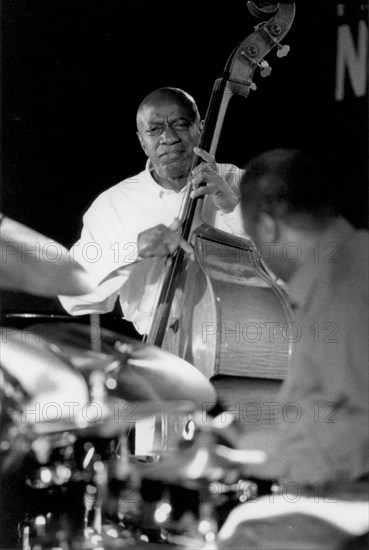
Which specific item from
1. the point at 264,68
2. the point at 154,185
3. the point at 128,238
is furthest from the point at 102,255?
the point at 264,68

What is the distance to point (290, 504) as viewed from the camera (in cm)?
174

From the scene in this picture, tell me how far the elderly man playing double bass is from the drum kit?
0.12m

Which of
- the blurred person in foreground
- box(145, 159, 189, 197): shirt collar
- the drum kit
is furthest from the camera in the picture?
box(145, 159, 189, 197): shirt collar

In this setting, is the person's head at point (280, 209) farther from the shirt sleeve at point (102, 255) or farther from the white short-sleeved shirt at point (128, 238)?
the shirt sleeve at point (102, 255)

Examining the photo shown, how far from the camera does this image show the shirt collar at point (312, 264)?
1.84m

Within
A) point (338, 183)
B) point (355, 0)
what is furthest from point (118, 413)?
point (355, 0)

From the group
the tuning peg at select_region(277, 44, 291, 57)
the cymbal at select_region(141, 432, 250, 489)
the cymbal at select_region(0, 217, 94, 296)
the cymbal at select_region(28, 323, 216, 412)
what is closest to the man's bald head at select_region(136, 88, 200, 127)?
the tuning peg at select_region(277, 44, 291, 57)

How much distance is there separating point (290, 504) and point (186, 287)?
54 centimetres

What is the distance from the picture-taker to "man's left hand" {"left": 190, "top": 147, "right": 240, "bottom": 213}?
1.79 metres

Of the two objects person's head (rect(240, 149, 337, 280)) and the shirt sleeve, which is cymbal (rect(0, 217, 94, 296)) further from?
person's head (rect(240, 149, 337, 280))

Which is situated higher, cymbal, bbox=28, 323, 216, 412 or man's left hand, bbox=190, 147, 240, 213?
man's left hand, bbox=190, 147, 240, 213

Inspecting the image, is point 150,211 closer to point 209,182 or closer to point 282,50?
point 209,182

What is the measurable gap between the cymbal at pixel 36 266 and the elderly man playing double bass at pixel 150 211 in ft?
0.15

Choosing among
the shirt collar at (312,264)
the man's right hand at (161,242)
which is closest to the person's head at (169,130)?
the man's right hand at (161,242)
